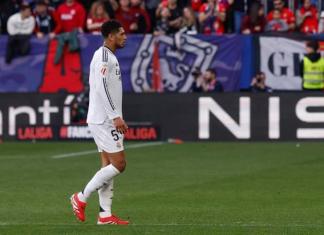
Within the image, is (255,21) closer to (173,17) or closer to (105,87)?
(173,17)

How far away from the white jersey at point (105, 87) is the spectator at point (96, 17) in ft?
49.4

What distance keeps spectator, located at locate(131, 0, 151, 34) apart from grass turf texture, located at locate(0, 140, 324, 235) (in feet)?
13.3

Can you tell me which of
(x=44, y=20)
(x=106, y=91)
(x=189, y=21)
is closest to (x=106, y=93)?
(x=106, y=91)

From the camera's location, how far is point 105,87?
12461mm

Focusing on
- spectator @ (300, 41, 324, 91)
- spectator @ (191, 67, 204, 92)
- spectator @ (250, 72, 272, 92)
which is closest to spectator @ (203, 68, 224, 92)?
spectator @ (191, 67, 204, 92)

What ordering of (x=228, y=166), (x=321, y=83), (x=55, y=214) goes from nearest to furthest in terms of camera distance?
(x=55, y=214) → (x=228, y=166) → (x=321, y=83)

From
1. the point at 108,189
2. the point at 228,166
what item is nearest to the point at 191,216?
the point at 108,189

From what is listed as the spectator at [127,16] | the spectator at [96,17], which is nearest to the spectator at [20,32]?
the spectator at [96,17]

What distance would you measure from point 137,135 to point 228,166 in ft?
22.1

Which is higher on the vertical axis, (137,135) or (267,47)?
(267,47)

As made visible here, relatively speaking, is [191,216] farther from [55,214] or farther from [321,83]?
[321,83]

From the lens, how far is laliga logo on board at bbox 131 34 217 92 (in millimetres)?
27594

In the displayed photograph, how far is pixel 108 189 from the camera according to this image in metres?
12.9

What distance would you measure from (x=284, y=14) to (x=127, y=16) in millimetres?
3780
